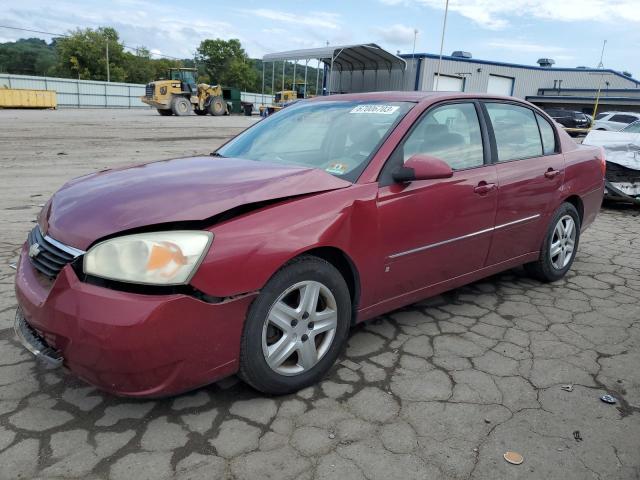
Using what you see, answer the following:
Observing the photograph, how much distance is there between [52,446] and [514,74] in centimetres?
4712

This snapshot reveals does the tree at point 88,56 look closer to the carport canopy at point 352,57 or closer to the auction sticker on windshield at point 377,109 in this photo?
the carport canopy at point 352,57

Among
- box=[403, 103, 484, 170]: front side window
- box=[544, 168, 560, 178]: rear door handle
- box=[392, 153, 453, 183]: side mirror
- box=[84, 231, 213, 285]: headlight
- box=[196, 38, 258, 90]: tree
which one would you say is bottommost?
box=[84, 231, 213, 285]: headlight

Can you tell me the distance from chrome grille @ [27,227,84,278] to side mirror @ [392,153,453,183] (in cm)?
169

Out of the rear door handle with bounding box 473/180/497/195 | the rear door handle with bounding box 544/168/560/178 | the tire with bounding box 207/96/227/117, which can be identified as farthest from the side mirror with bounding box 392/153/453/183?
the tire with bounding box 207/96/227/117

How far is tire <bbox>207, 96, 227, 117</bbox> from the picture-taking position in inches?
1372

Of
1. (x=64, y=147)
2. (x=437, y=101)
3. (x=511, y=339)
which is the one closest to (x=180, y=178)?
(x=437, y=101)

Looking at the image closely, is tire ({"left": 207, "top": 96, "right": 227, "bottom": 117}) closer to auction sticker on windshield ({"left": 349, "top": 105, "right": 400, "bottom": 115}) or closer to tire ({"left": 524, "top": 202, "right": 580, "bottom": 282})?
tire ({"left": 524, "top": 202, "right": 580, "bottom": 282})

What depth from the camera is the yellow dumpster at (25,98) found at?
36781 millimetres

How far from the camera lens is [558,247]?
4402 mm

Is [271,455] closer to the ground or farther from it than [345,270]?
closer to the ground

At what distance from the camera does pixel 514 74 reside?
142ft

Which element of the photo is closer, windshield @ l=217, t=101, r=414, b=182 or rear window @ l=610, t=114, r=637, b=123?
windshield @ l=217, t=101, r=414, b=182

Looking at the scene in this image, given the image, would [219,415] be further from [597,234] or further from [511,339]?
[597,234]

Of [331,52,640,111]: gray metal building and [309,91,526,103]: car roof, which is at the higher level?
[331,52,640,111]: gray metal building
